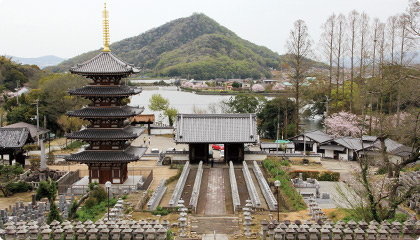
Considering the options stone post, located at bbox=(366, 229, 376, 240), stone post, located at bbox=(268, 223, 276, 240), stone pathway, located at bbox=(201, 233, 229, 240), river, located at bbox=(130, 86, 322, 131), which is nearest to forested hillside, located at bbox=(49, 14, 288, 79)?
river, located at bbox=(130, 86, 322, 131)

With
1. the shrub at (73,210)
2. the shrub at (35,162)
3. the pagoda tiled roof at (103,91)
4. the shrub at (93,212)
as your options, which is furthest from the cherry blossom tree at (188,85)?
the shrub at (73,210)

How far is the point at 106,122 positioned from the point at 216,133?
34.9ft

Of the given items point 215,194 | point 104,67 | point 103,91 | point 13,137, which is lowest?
point 215,194

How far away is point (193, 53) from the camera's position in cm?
14788

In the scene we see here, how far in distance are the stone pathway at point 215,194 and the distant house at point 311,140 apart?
1356 cm

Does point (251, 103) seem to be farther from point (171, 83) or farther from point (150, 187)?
point (171, 83)

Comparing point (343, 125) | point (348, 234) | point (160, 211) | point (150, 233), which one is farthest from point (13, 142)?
point (343, 125)

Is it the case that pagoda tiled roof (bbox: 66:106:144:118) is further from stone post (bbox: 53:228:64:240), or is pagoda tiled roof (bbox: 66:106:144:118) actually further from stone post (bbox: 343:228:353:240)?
stone post (bbox: 343:228:353:240)

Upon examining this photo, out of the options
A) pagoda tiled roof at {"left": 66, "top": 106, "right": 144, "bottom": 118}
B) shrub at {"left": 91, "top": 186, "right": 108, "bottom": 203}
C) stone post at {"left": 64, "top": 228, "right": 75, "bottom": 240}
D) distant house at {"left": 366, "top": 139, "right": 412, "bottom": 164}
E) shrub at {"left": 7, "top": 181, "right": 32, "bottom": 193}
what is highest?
pagoda tiled roof at {"left": 66, "top": 106, "right": 144, "bottom": 118}

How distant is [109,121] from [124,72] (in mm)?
3973

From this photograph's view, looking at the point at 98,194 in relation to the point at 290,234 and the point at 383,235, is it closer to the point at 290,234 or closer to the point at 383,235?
the point at 290,234

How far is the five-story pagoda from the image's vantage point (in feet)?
96.5

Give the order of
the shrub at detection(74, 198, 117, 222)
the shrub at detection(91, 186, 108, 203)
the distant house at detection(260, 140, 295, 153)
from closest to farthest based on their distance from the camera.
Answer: the shrub at detection(74, 198, 117, 222)
the shrub at detection(91, 186, 108, 203)
the distant house at detection(260, 140, 295, 153)

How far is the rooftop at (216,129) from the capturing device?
36.0 meters
